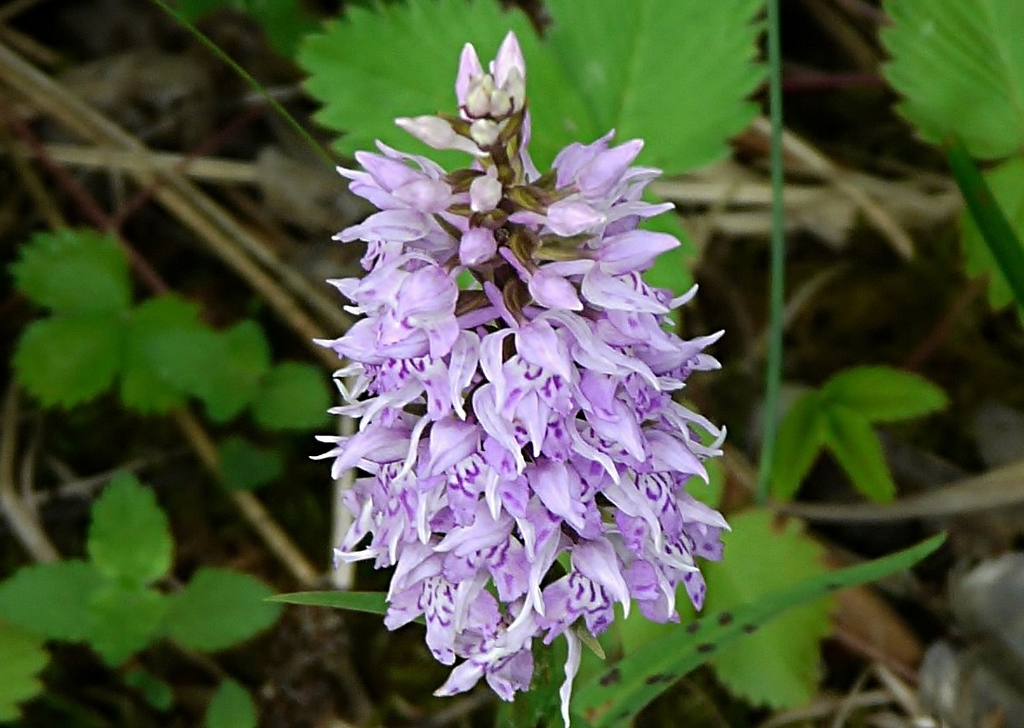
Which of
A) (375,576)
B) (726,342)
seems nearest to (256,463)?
(375,576)

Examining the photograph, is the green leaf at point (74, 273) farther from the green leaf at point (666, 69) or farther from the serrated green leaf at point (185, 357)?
the green leaf at point (666, 69)

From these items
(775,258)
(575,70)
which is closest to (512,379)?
(775,258)

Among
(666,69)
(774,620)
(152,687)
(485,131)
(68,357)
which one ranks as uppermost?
(485,131)

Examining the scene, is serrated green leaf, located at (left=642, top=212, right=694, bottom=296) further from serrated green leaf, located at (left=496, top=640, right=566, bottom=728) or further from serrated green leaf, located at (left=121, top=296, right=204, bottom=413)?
serrated green leaf, located at (left=121, top=296, right=204, bottom=413)

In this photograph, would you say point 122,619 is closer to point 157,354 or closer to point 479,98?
point 157,354

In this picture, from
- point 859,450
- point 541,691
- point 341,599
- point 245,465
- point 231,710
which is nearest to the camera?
point 341,599

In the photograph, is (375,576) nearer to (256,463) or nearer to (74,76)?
(256,463)

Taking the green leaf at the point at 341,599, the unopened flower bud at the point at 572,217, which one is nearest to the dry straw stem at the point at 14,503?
the green leaf at the point at 341,599
